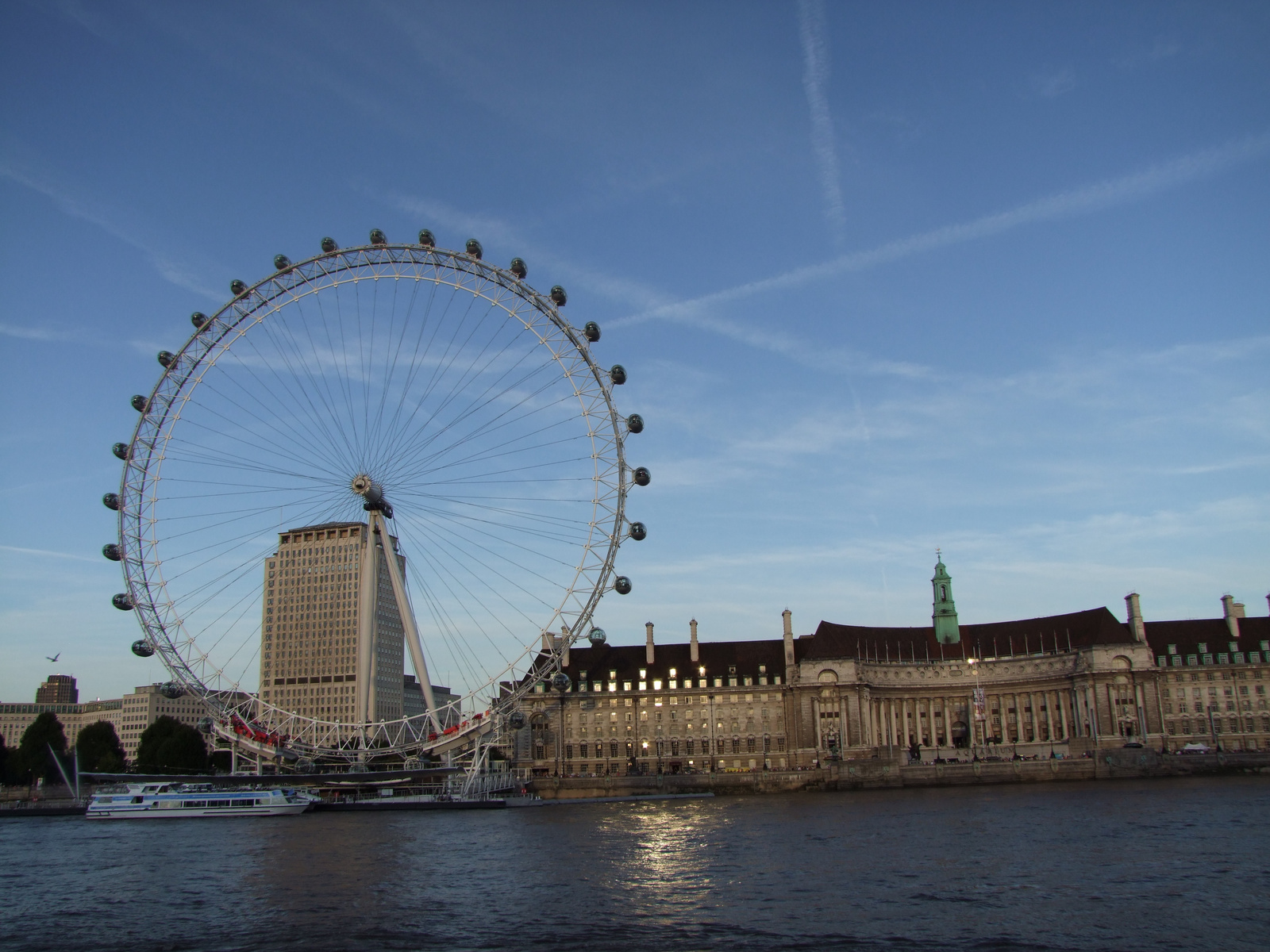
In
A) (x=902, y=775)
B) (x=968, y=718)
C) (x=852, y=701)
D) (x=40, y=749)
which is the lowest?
(x=902, y=775)

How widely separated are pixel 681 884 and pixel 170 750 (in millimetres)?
96697

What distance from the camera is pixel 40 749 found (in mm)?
128250

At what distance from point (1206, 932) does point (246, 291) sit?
65.0 meters

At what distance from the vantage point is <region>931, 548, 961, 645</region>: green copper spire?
150m

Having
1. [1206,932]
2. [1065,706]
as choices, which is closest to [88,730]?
[1065,706]

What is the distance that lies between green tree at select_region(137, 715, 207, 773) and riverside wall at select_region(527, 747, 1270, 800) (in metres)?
40.2

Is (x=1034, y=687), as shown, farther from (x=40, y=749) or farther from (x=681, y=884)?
(x=40, y=749)

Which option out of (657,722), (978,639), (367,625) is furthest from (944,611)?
(367,625)

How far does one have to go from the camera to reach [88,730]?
436 ft

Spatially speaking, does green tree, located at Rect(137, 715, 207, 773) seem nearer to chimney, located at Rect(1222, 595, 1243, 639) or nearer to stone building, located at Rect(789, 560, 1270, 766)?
stone building, located at Rect(789, 560, 1270, 766)

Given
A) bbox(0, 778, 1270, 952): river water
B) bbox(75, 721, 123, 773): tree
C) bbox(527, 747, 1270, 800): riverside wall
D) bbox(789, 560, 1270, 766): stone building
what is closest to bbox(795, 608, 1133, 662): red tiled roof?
bbox(789, 560, 1270, 766): stone building

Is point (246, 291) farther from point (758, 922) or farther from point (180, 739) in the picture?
point (180, 739)

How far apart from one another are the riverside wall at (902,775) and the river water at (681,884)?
133 feet

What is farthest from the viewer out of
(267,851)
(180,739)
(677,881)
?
(180,739)
